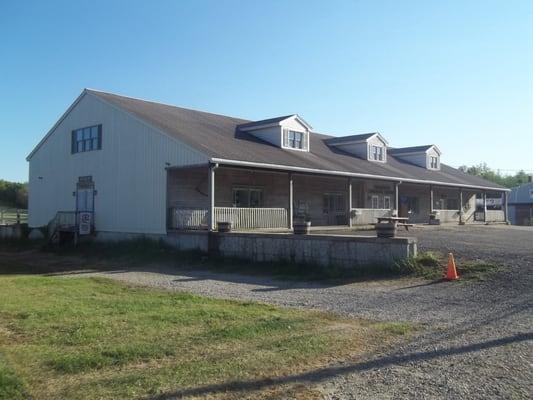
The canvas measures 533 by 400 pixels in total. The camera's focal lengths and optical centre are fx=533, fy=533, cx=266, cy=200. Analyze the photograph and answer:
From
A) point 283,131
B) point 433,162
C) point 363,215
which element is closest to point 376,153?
point 363,215

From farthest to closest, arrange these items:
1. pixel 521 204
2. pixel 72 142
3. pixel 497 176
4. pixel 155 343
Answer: pixel 497 176 → pixel 521 204 → pixel 72 142 → pixel 155 343

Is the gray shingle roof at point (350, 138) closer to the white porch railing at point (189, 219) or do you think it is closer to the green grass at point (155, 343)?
the white porch railing at point (189, 219)

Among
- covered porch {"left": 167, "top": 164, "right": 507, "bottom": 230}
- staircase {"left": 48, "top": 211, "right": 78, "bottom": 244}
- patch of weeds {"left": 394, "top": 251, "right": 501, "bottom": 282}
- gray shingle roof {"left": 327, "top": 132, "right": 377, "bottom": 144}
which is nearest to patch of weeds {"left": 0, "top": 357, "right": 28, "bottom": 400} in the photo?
patch of weeds {"left": 394, "top": 251, "right": 501, "bottom": 282}

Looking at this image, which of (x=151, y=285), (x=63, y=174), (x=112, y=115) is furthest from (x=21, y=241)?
(x=151, y=285)

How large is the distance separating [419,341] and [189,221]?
49.0ft

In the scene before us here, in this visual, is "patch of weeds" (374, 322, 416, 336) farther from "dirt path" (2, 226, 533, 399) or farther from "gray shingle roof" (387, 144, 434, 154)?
"gray shingle roof" (387, 144, 434, 154)

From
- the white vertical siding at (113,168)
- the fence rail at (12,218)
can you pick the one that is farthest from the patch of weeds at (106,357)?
the fence rail at (12,218)

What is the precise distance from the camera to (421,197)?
38.5 metres

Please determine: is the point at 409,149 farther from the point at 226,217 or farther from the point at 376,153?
the point at 226,217

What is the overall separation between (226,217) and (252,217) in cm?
166

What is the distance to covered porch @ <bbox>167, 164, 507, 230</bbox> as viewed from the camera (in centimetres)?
2148

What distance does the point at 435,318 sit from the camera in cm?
870

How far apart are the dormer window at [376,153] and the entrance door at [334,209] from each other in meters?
4.51

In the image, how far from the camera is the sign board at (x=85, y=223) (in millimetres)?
24422
